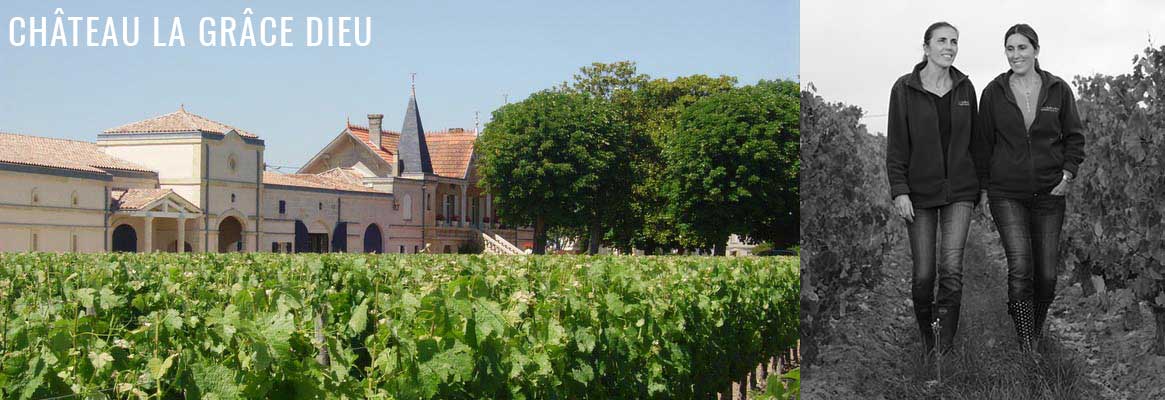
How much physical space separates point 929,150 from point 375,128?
65.9 metres

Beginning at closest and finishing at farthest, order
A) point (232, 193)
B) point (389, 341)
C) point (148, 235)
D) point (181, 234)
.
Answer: point (389, 341) < point (148, 235) < point (181, 234) < point (232, 193)

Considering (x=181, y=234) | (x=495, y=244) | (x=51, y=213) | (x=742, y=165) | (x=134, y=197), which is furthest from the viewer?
(x=495, y=244)

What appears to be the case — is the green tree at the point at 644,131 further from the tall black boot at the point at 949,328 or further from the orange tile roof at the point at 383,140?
the tall black boot at the point at 949,328

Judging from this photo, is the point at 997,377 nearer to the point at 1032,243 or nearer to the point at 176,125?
the point at 1032,243

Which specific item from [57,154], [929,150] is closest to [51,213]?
[57,154]

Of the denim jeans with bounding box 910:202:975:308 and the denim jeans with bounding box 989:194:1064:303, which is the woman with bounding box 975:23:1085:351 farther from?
the denim jeans with bounding box 910:202:975:308

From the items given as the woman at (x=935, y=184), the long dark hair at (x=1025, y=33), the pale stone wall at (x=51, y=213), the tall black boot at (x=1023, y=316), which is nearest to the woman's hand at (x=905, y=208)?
the woman at (x=935, y=184)

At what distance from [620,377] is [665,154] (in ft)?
145

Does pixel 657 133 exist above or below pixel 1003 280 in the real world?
above

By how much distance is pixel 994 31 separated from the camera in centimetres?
675

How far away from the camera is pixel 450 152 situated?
75.1 meters

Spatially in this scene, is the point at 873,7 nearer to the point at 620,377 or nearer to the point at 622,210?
the point at 620,377

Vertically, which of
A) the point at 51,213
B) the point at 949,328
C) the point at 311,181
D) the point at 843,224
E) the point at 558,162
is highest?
the point at 558,162

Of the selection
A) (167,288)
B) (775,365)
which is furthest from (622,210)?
(167,288)
